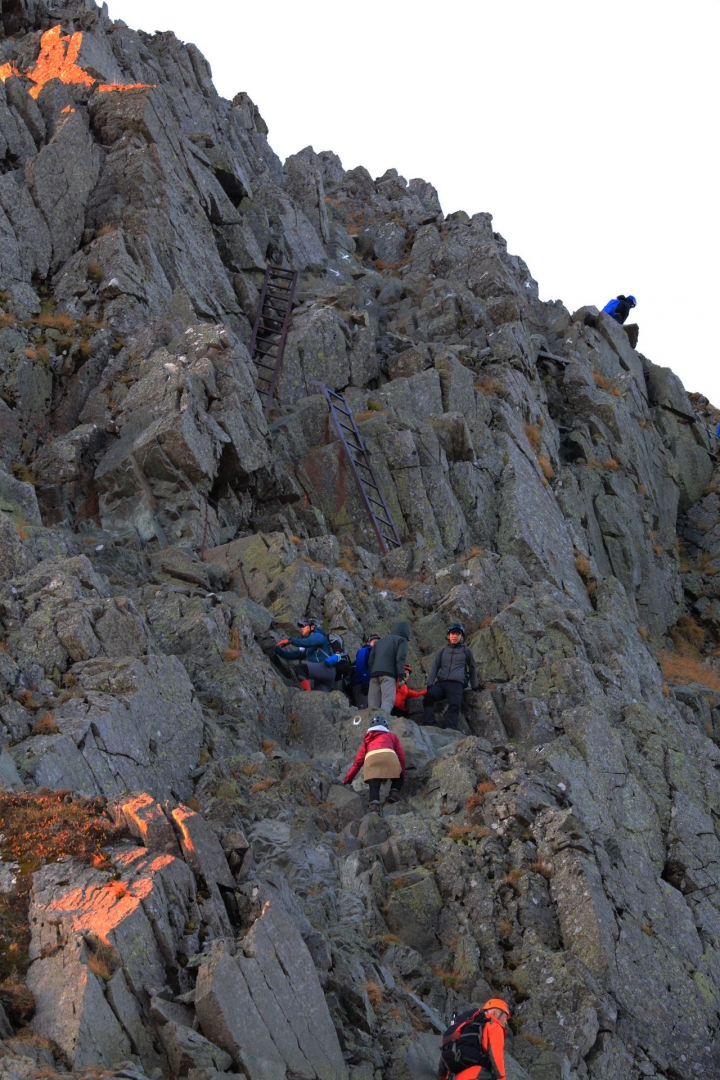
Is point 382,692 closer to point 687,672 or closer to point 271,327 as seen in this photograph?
point 687,672

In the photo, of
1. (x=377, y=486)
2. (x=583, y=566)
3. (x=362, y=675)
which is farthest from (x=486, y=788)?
(x=583, y=566)

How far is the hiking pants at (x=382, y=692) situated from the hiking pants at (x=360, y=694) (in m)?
0.88

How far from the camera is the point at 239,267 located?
133ft

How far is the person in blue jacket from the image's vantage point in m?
50.7

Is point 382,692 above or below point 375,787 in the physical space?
above

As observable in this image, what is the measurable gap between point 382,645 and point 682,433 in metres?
28.7

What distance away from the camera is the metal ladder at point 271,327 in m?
35.1

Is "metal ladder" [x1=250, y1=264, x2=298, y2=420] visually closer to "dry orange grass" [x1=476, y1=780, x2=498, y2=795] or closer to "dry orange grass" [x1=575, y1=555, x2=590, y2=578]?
"dry orange grass" [x1=575, y1=555, x2=590, y2=578]

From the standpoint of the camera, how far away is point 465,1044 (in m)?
12.4

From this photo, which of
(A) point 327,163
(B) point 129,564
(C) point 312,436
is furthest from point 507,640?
(A) point 327,163

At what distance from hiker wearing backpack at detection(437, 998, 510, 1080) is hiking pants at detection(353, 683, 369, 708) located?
1062 cm

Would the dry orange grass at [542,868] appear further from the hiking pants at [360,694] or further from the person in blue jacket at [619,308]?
the person in blue jacket at [619,308]

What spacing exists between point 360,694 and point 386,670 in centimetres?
152

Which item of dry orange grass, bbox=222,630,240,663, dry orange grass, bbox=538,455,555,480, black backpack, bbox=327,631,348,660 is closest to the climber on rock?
black backpack, bbox=327,631,348,660
